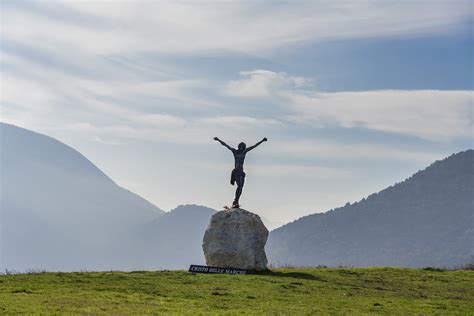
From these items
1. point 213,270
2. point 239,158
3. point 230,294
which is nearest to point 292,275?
point 213,270

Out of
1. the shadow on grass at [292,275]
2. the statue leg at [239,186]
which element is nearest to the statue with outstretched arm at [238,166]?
the statue leg at [239,186]

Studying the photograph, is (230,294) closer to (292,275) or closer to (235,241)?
(292,275)

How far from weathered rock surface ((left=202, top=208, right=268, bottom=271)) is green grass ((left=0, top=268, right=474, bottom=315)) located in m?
1.64

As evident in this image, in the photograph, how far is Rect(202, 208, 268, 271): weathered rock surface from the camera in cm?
4350

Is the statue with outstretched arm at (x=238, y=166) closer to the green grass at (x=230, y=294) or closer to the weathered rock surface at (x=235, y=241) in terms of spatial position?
the weathered rock surface at (x=235, y=241)

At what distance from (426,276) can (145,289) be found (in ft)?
64.2

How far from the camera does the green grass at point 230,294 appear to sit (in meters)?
28.5

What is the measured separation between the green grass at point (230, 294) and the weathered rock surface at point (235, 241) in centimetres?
164

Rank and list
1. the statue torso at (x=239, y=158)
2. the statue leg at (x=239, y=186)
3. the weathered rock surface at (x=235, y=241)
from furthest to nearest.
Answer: the statue torso at (x=239, y=158)
the statue leg at (x=239, y=186)
the weathered rock surface at (x=235, y=241)

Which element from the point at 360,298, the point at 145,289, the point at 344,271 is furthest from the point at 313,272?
the point at 145,289

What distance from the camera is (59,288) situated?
32.8 meters

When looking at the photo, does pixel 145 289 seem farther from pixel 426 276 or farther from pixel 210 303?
pixel 426 276

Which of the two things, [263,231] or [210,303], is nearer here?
[210,303]

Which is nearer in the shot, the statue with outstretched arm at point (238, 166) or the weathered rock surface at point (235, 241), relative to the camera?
the weathered rock surface at point (235, 241)
